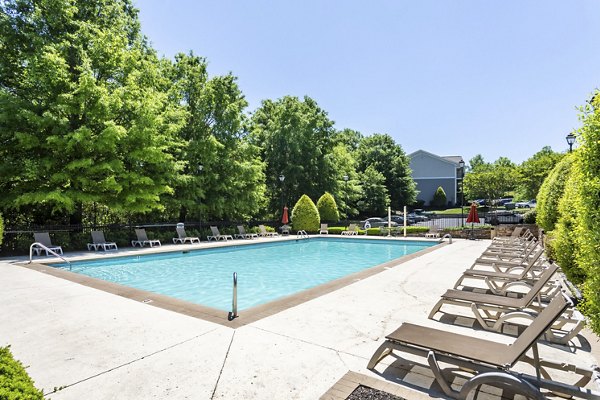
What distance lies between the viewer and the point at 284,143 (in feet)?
94.6

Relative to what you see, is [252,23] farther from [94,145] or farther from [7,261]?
[7,261]

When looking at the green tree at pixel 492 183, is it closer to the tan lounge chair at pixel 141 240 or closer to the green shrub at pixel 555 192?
the green shrub at pixel 555 192

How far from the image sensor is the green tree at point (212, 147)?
66.4 ft

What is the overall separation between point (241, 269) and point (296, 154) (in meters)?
18.5

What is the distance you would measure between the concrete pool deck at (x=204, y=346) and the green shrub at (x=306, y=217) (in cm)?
1704

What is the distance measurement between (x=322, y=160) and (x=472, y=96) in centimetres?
1300

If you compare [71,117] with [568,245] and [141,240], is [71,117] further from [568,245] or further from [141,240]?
[568,245]

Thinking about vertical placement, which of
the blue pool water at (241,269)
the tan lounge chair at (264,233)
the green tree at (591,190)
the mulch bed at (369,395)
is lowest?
the blue pool water at (241,269)

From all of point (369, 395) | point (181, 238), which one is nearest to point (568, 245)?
point (369, 395)

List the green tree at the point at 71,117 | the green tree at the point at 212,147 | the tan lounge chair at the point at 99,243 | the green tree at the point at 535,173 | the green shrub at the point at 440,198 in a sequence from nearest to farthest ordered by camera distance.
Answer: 1. the green tree at the point at 71,117
2. the tan lounge chair at the point at 99,243
3. the green tree at the point at 212,147
4. the green tree at the point at 535,173
5. the green shrub at the point at 440,198

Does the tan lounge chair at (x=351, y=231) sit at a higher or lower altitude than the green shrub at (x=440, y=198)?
lower

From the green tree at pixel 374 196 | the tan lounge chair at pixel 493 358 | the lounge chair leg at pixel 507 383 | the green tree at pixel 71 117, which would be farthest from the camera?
the green tree at pixel 374 196

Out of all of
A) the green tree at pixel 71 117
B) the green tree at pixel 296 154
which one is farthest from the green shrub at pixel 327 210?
the green tree at pixel 71 117

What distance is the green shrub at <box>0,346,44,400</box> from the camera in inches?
61.9
